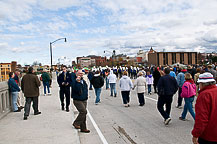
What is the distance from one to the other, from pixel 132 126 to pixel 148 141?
61.8 inches

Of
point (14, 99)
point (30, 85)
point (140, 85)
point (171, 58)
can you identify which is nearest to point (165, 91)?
point (140, 85)

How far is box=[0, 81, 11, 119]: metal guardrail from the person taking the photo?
887cm

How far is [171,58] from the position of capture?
408ft

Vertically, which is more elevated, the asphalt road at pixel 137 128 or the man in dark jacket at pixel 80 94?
the man in dark jacket at pixel 80 94

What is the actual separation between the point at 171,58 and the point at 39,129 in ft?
404

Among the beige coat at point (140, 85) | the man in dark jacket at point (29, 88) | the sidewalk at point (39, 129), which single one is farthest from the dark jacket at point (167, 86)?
the man in dark jacket at point (29, 88)

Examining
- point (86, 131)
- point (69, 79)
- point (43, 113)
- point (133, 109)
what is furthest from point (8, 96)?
point (133, 109)

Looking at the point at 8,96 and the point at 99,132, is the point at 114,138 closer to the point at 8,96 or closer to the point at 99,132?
the point at 99,132

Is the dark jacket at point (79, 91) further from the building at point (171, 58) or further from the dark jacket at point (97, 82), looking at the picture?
the building at point (171, 58)

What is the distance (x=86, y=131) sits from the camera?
705cm

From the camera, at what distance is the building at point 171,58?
121 m

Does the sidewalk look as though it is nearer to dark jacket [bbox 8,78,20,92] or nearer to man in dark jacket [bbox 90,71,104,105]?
dark jacket [bbox 8,78,20,92]

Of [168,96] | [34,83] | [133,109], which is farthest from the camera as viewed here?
[133,109]

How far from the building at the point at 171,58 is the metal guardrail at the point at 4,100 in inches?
4505
